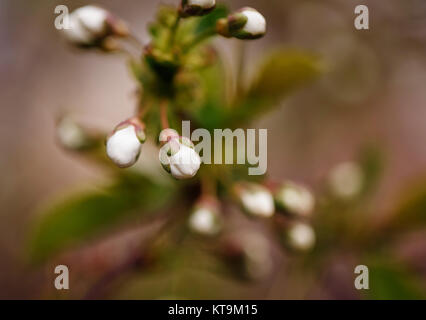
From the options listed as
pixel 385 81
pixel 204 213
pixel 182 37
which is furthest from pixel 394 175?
pixel 182 37

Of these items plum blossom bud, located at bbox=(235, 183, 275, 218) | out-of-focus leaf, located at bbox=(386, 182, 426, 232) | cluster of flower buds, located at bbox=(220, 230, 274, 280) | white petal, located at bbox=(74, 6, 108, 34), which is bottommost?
cluster of flower buds, located at bbox=(220, 230, 274, 280)

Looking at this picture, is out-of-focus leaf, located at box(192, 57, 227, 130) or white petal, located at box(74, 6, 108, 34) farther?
out-of-focus leaf, located at box(192, 57, 227, 130)

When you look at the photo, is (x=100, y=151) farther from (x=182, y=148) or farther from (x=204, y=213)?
(x=182, y=148)

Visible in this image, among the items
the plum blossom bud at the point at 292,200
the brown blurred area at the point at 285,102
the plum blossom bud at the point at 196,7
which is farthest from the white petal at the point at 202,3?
the brown blurred area at the point at 285,102

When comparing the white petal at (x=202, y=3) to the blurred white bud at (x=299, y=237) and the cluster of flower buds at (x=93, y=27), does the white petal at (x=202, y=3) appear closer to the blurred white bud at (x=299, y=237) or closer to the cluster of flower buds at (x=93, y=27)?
the cluster of flower buds at (x=93, y=27)

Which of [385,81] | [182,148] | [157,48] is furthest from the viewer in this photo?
[385,81]

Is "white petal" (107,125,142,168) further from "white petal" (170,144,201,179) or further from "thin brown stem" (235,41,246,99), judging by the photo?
"thin brown stem" (235,41,246,99)

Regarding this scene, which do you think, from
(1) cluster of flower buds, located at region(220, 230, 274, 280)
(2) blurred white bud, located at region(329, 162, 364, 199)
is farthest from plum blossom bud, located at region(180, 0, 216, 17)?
(2) blurred white bud, located at region(329, 162, 364, 199)
